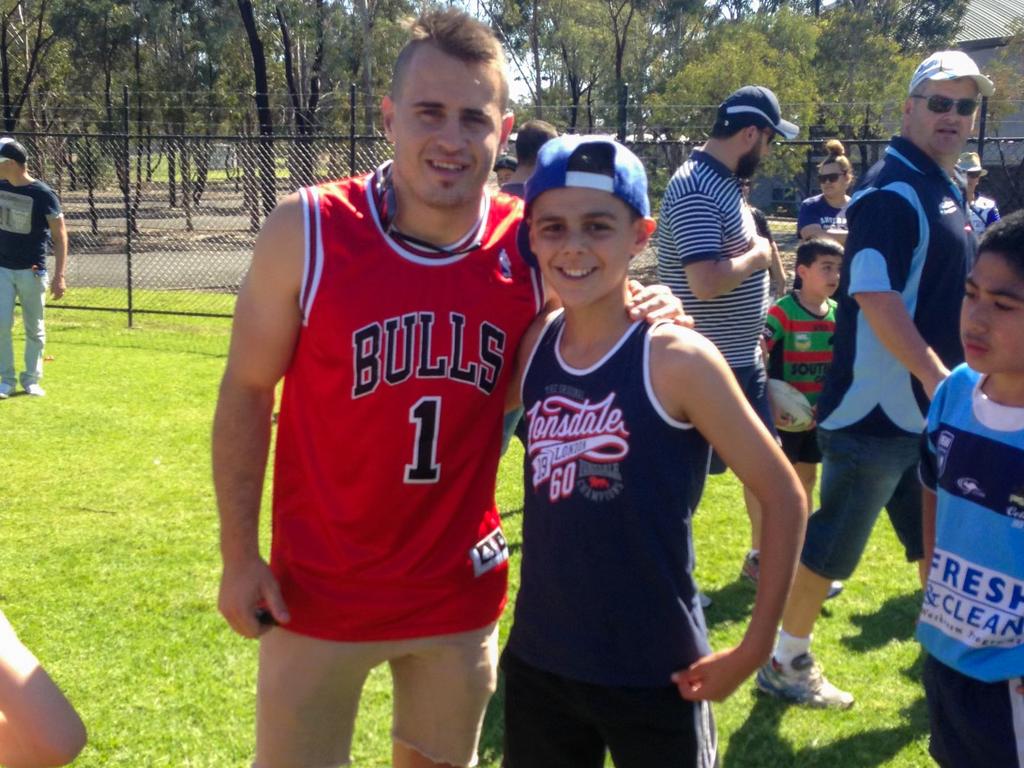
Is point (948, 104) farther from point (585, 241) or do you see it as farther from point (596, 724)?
point (596, 724)

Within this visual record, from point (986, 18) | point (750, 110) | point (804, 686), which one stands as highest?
point (986, 18)

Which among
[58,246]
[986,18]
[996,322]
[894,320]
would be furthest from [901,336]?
[986,18]

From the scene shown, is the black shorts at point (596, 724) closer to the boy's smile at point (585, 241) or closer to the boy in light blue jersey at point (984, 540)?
the boy in light blue jersey at point (984, 540)

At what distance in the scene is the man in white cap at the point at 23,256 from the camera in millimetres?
9789

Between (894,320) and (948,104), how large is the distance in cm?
84

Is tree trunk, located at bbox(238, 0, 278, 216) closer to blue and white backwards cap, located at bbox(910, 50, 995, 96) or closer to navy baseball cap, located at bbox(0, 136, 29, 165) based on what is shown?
navy baseball cap, located at bbox(0, 136, 29, 165)

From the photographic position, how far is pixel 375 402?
8.09 ft

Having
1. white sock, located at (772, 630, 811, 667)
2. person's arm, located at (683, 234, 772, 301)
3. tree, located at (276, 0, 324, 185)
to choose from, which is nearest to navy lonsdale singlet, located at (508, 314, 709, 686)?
white sock, located at (772, 630, 811, 667)

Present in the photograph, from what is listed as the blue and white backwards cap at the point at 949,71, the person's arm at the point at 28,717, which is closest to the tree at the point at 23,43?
the blue and white backwards cap at the point at 949,71

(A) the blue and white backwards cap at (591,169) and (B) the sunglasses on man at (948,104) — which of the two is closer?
(A) the blue and white backwards cap at (591,169)

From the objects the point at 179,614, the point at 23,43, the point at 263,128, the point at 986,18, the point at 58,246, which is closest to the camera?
the point at 179,614

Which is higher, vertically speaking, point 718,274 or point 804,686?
point 718,274

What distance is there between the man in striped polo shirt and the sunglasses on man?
103cm

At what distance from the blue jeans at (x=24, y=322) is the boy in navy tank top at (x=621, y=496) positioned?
8.59 metres
